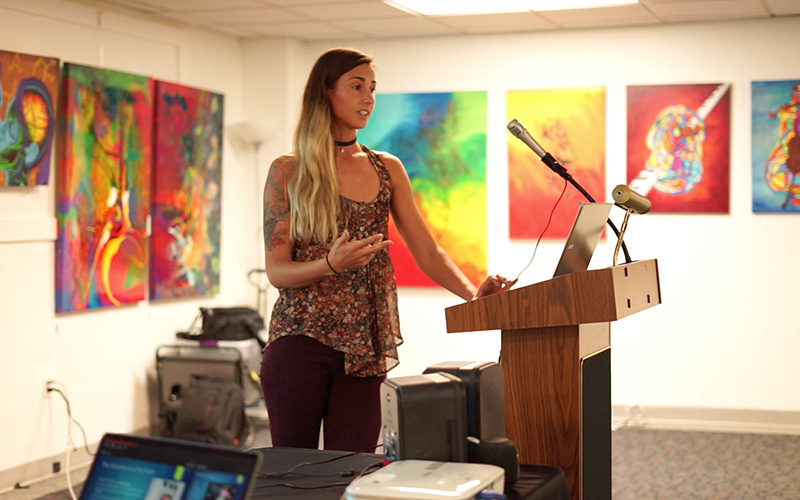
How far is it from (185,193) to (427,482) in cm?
471

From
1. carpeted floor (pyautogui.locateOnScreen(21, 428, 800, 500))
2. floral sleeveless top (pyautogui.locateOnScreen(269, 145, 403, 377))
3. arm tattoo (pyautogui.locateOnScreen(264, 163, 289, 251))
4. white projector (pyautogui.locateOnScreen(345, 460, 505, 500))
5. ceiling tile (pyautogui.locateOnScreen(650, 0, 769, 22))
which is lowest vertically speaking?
carpeted floor (pyautogui.locateOnScreen(21, 428, 800, 500))

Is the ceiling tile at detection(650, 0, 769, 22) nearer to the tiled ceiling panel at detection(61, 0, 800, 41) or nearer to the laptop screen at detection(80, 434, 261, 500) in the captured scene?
the tiled ceiling panel at detection(61, 0, 800, 41)

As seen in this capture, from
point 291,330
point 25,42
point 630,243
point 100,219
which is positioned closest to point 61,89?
point 25,42

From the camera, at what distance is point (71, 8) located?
516cm

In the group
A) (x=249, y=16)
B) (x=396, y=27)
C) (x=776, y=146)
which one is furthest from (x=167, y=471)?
(x=776, y=146)

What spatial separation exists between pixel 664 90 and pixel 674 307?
136 centimetres

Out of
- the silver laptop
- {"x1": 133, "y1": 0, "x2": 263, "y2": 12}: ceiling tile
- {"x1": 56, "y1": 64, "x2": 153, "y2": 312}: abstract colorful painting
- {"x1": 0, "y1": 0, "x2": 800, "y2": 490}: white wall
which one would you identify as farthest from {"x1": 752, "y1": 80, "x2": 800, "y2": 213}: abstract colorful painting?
the silver laptop

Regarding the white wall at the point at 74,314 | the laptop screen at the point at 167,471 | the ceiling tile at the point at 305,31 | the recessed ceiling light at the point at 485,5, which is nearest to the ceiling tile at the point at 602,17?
the recessed ceiling light at the point at 485,5

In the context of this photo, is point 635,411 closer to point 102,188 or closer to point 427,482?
point 102,188

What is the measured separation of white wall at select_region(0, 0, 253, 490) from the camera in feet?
15.7

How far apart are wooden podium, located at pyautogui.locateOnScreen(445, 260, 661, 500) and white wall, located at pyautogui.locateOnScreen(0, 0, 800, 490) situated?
3.20 meters

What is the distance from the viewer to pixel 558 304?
7.72 feet

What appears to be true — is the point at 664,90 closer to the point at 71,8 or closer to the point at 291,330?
the point at 71,8

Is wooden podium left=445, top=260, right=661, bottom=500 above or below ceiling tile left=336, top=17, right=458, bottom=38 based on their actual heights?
below
